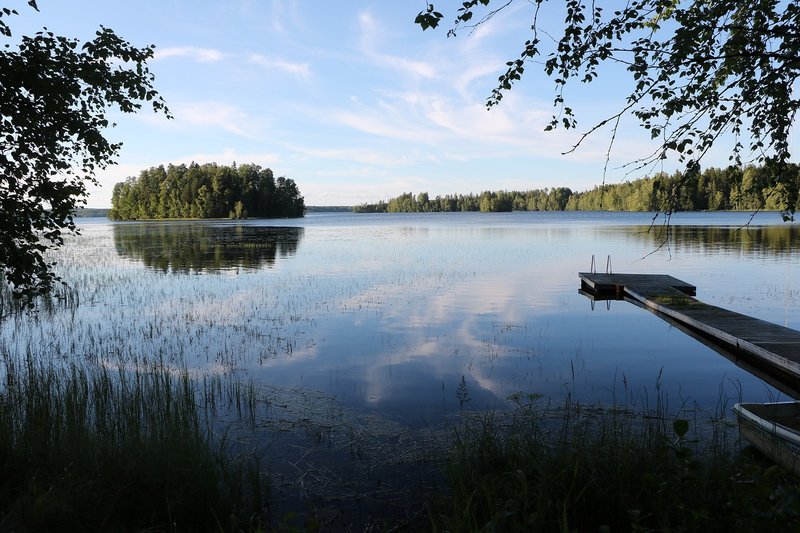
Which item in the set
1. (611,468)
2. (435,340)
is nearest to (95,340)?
(435,340)

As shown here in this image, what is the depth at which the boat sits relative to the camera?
6.79 m

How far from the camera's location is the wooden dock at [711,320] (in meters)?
12.9

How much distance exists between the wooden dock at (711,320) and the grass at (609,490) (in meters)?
6.71

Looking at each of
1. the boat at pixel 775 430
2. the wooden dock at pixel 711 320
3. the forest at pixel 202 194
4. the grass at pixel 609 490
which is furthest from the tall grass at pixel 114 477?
the forest at pixel 202 194

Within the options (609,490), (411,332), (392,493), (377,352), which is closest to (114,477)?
(392,493)

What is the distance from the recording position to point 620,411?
9.77 m

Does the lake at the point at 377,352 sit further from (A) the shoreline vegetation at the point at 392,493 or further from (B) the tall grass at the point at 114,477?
(B) the tall grass at the point at 114,477

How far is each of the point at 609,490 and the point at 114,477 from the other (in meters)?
5.70

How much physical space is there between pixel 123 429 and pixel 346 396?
14.8 feet

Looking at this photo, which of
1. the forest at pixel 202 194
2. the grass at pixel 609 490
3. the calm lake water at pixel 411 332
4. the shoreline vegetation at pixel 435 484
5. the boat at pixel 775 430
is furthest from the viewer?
the forest at pixel 202 194

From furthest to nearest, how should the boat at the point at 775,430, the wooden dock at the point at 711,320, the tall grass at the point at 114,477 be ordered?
the wooden dock at the point at 711,320 → the boat at the point at 775,430 → the tall grass at the point at 114,477

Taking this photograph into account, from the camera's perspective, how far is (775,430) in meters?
7.05

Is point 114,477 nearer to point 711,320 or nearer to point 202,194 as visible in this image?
point 711,320

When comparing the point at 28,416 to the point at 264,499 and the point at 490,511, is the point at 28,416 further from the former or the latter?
the point at 490,511
